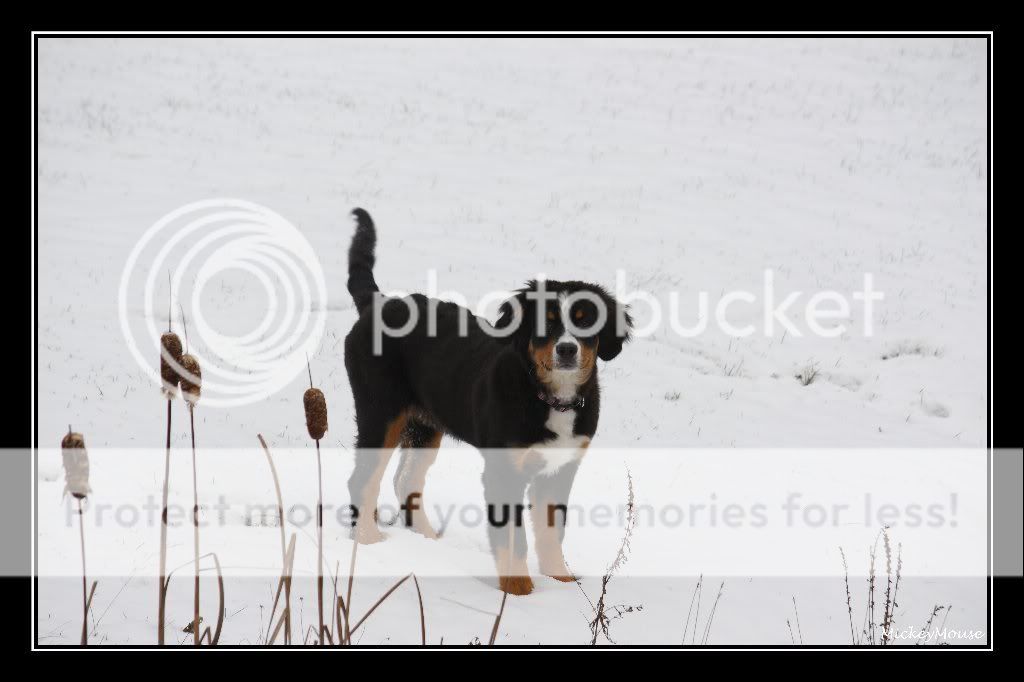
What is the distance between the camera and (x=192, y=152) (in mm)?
12953

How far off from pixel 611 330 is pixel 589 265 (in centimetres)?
558

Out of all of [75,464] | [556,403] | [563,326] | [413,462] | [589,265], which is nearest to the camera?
[75,464]

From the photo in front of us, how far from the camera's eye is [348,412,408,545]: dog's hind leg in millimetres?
4742

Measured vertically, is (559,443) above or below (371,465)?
above

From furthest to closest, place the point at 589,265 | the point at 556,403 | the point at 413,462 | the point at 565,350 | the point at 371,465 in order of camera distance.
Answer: the point at 589,265, the point at 413,462, the point at 371,465, the point at 556,403, the point at 565,350

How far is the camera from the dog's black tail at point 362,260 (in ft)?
16.9

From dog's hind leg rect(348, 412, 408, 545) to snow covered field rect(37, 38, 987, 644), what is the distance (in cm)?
18

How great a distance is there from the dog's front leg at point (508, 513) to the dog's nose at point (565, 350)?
1.79 feet

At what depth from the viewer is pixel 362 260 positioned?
5195mm

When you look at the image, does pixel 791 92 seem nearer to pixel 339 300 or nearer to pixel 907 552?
pixel 339 300

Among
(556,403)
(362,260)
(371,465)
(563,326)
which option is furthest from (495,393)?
(362,260)

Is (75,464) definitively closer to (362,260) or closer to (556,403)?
(556,403)

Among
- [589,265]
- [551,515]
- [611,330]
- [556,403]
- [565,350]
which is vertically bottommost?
[551,515]
